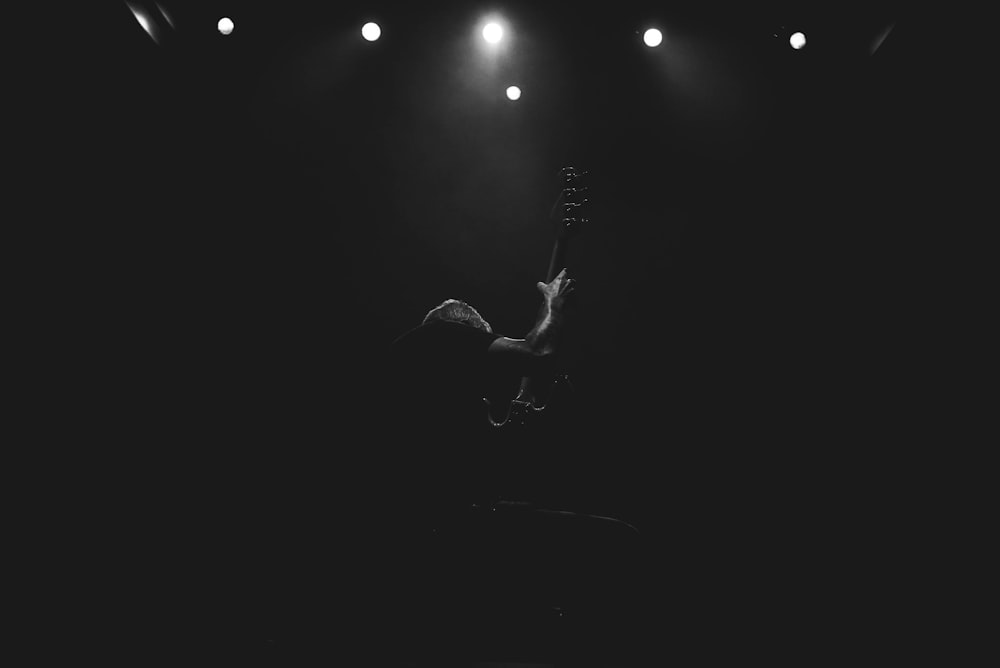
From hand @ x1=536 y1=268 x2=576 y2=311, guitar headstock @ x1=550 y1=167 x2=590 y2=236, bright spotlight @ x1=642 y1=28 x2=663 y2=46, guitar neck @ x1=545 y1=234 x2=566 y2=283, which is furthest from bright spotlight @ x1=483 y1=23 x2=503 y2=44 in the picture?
hand @ x1=536 y1=268 x2=576 y2=311

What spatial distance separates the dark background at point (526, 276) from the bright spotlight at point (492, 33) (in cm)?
8

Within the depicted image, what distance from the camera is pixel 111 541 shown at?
8.32 feet

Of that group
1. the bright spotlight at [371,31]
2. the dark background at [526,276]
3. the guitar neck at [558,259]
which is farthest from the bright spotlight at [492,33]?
the guitar neck at [558,259]

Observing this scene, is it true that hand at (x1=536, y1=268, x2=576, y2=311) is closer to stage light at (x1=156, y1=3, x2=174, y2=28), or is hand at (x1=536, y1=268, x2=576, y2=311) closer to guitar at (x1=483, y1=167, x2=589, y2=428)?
guitar at (x1=483, y1=167, x2=589, y2=428)

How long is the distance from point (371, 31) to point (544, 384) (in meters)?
2.05

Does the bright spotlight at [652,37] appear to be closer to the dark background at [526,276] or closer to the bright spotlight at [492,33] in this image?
the dark background at [526,276]

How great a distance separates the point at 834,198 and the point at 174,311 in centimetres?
317

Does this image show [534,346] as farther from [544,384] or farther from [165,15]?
[165,15]

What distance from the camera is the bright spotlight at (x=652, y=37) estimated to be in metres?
3.39

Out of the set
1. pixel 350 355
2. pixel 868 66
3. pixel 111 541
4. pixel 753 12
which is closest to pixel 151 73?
pixel 350 355

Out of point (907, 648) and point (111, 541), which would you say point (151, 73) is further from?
point (907, 648)

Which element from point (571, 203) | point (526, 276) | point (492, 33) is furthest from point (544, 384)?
point (492, 33)

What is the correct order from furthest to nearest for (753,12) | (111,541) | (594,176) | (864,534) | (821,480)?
(594,176)
(753,12)
(821,480)
(864,534)
(111,541)

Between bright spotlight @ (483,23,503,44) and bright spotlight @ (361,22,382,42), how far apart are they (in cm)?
54
